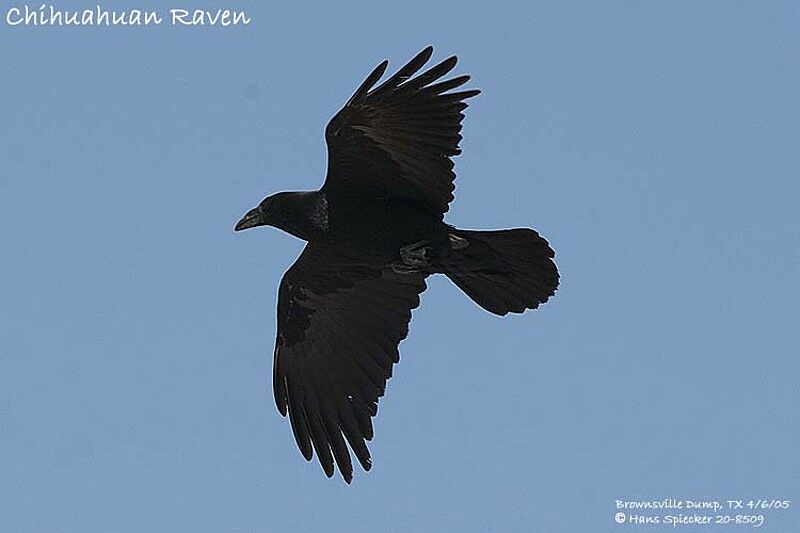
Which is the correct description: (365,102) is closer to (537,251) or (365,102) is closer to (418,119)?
(418,119)

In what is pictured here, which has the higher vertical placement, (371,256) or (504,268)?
(371,256)

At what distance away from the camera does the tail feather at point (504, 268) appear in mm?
11688

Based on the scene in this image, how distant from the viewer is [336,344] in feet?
42.3

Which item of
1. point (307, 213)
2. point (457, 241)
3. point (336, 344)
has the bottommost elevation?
point (336, 344)

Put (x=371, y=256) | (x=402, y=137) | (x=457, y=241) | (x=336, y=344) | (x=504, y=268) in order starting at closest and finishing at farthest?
(x=402, y=137)
(x=457, y=241)
(x=504, y=268)
(x=371, y=256)
(x=336, y=344)

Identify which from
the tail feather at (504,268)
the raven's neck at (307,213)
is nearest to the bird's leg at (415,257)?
the tail feather at (504,268)

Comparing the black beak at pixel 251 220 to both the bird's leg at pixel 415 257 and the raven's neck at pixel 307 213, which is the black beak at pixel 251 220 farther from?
the bird's leg at pixel 415 257

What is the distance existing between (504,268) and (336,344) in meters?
1.79

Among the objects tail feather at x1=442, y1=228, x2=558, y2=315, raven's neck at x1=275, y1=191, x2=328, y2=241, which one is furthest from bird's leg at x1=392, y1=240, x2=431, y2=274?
raven's neck at x1=275, y1=191, x2=328, y2=241

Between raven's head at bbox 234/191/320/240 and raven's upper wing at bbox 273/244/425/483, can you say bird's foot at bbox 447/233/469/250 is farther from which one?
raven's head at bbox 234/191/320/240

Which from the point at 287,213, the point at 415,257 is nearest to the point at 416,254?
the point at 415,257

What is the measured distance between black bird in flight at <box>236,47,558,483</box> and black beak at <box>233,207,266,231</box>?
0.04 ft

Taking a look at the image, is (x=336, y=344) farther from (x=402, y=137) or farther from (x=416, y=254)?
(x=402, y=137)

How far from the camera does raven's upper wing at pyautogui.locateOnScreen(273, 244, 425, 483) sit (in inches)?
488
